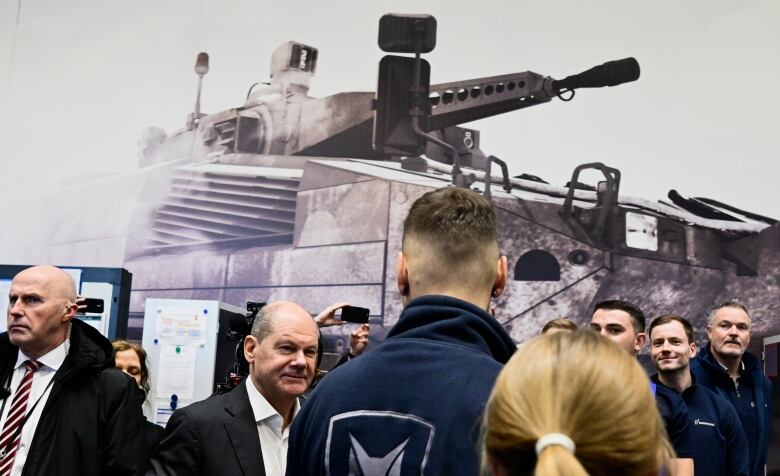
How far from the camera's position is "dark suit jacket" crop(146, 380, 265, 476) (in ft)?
7.41

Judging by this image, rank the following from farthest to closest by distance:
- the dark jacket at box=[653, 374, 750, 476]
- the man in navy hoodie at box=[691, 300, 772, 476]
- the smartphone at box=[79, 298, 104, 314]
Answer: the man in navy hoodie at box=[691, 300, 772, 476] → the smartphone at box=[79, 298, 104, 314] → the dark jacket at box=[653, 374, 750, 476]

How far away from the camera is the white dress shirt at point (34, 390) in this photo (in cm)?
252

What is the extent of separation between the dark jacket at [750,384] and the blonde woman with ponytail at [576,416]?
2.95 metres

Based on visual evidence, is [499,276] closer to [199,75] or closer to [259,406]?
[259,406]

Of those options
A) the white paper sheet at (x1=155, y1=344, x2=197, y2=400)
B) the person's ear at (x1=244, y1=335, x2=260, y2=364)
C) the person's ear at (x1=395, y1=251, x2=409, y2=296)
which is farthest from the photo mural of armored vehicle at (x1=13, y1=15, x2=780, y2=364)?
the person's ear at (x1=395, y1=251, x2=409, y2=296)

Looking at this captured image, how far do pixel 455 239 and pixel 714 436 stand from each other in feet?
6.60

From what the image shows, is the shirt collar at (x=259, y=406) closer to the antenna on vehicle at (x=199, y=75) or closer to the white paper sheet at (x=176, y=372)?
the white paper sheet at (x=176, y=372)

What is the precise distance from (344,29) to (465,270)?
4518 millimetres

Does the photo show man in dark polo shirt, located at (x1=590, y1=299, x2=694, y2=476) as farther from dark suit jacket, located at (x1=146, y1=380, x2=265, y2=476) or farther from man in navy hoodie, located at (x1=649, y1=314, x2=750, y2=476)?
dark suit jacket, located at (x1=146, y1=380, x2=265, y2=476)

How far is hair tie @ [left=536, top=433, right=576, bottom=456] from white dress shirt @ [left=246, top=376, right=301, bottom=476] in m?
1.62

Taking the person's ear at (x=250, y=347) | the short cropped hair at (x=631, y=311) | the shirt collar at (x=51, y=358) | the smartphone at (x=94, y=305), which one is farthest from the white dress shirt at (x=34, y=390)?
the short cropped hair at (x=631, y=311)

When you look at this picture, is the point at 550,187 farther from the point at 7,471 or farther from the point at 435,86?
the point at 7,471

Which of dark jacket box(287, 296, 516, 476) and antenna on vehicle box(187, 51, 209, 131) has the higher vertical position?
antenna on vehicle box(187, 51, 209, 131)

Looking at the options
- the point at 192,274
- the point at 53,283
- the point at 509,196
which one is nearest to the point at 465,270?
the point at 53,283
